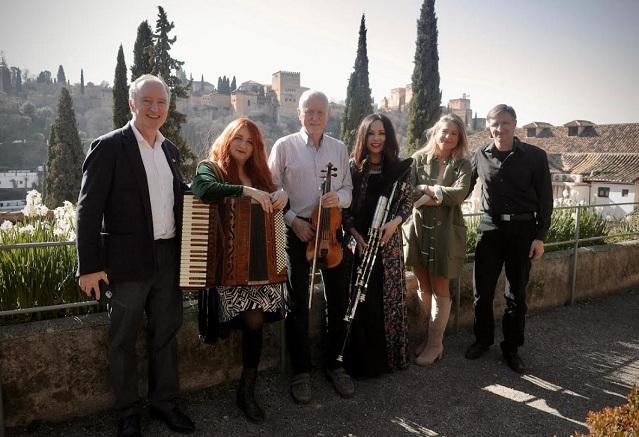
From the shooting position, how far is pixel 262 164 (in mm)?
3270

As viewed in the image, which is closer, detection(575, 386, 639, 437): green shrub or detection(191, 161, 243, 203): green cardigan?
detection(575, 386, 639, 437): green shrub

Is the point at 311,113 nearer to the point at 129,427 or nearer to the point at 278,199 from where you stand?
the point at 278,199

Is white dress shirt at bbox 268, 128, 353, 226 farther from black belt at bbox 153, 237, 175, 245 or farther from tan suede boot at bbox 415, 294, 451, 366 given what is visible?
tan suede boot at bbox 415, 294, 451, 366

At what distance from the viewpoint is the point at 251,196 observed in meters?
3.01

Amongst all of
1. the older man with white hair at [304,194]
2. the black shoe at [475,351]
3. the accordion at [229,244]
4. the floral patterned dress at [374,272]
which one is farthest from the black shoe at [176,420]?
the black shoe at [475,351]

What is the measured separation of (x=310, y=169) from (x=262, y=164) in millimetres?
437

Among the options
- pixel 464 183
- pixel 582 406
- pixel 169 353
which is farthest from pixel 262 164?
pixel 582 406

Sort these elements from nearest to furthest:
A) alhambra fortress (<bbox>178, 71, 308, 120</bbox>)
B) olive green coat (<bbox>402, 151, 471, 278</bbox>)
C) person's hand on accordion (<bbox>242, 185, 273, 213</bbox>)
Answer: person's hand on accordion (<bbox>242, 185, 273, 213</bbox>)
olive green coat (<bbox>402, 151, 471, 278</bbox>)
alhambra fortress (<bbox>178, 71, 308, 120</bbox>)

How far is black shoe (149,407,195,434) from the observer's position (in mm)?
3121

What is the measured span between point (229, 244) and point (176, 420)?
1224 mm

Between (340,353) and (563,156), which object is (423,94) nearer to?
(563,156)

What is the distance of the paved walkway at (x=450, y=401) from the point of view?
3.23 m

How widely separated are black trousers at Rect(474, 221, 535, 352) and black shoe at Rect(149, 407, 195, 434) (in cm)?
270

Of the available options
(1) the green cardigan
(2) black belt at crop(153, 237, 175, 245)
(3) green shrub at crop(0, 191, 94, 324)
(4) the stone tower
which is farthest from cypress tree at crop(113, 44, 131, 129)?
(4) the stone tower
